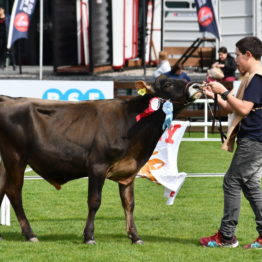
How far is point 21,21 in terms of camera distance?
23.8 metres

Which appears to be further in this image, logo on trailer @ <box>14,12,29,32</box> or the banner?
logo on trailer @ <box>14,12,29,32</box>

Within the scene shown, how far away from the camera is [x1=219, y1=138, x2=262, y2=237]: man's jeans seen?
8789 mm

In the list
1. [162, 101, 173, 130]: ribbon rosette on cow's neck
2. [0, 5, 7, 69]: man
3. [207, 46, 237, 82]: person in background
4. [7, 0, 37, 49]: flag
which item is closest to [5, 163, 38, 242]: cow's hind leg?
[162, 101, 173, 130]: ribbon rosette on cow's neck

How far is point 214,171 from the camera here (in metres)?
16.0

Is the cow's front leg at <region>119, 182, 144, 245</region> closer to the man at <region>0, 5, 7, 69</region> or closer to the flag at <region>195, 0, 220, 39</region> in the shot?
the flag at <region>195, 0, 220, 39</region>

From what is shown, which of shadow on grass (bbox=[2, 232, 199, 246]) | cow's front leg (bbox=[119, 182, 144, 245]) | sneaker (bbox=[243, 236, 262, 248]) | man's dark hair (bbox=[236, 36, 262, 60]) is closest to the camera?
man's dark hair (bbox=[236, 36, 262, 60])

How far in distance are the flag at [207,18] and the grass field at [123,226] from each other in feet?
36.3

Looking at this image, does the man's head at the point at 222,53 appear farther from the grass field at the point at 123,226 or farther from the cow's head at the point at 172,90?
the cow's head at the point at 172,90

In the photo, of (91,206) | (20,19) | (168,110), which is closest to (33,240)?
(91,206)

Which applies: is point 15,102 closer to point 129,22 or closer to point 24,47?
point 129,22

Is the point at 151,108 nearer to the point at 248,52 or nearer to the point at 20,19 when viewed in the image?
the point at 248,52

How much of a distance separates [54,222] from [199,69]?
18.3m

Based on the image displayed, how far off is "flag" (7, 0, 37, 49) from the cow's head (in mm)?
14701

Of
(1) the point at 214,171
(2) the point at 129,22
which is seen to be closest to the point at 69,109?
(1) the point at 214,171
